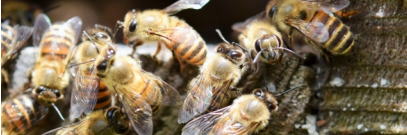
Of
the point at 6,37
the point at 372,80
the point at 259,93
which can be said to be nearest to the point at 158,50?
the point at 259,93

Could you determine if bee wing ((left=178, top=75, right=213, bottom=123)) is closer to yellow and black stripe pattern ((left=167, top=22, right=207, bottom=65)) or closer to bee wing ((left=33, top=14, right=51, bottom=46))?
yellow and black stripe pattern ((left=167, top=22, right=207, bottom=65))

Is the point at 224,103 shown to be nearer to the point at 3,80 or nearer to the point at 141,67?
the point at 141,67

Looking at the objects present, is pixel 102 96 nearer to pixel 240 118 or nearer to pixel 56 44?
pixel 56 44

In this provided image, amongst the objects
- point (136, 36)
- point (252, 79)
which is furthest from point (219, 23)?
point (252, 79)

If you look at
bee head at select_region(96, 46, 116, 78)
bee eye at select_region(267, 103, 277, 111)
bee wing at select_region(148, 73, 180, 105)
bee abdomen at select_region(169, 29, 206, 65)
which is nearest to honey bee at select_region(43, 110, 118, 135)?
bee head at select_region(96, 46, 116, 78)

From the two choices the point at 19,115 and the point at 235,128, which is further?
the point at 19,115

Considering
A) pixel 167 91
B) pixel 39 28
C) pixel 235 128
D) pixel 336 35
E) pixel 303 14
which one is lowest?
pixel 235 128
